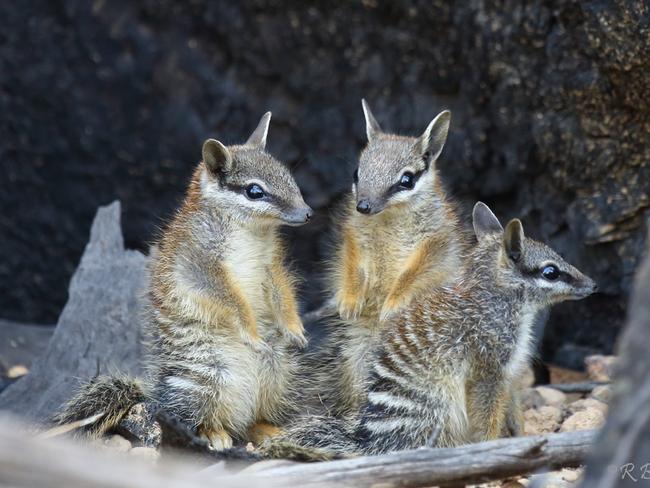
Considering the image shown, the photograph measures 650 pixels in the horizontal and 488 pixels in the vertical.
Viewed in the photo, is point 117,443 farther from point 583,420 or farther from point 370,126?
point 583,420

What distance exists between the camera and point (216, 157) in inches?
241

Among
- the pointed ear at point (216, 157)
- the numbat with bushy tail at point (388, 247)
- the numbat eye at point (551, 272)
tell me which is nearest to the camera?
the numbat eye at point (551, 272)

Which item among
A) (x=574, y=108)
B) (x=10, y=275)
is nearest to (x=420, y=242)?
(x=574, y=108)

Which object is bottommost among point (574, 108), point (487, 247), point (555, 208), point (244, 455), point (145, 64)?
point (244, 455)

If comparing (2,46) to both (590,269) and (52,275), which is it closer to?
(52,275)

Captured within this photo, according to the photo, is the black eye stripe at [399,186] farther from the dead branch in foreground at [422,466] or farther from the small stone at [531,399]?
the dead branch in foreground at [422,466]

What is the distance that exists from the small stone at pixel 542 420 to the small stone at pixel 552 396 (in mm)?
150

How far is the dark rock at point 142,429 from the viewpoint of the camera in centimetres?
606

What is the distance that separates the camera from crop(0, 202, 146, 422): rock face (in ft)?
23.0

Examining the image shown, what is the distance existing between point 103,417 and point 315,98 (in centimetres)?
382

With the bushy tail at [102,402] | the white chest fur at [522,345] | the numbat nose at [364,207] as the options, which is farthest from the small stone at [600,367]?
the bushy tail at [102,402]

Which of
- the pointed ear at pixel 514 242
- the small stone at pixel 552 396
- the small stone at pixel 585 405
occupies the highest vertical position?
the pointed ear at pixel 514 242

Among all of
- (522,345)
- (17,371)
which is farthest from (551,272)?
(17,371)

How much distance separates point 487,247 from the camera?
6023 millimetres
